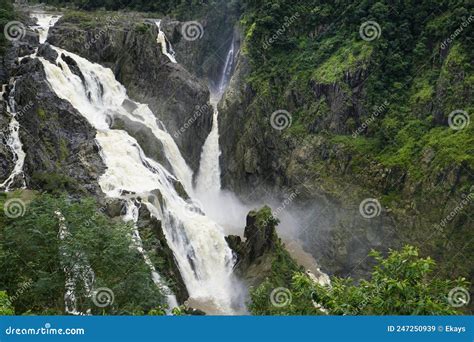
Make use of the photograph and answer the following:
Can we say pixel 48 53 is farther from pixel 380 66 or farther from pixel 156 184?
pixel 380 66

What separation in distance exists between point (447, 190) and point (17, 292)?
31.1 meters

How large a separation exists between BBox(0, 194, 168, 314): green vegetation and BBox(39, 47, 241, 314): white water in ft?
39.2

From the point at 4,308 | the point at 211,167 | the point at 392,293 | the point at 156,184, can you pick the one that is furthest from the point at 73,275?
the point at 211,167

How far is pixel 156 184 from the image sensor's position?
118 ft

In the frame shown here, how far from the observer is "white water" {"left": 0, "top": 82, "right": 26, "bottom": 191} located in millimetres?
31487

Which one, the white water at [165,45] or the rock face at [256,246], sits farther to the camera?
the white water at [165,45]

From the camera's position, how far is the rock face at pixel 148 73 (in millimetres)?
46969

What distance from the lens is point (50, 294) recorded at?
1875 cm

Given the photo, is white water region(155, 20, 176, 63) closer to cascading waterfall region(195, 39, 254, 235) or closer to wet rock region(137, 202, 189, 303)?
cascading waterfall region(195, 39, 254, 235)

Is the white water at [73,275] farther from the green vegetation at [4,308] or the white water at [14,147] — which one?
the white water at [14,147]

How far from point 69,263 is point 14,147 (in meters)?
17.9

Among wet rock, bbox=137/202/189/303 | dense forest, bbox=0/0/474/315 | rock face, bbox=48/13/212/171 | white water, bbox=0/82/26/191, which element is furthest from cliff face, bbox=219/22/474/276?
white water, bbox=0/82/26/191

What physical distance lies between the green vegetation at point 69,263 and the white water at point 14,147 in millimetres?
11533

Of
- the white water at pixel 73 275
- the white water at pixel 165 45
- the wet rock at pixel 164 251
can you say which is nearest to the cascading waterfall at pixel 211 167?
the white water at pixel 165 45
